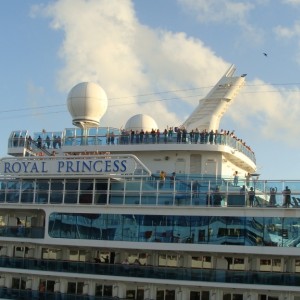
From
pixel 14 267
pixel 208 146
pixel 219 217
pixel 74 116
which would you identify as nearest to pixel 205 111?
pixel 208 146

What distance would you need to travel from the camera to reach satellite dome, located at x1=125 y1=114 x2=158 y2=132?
3906 cm

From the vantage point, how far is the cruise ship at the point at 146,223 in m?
27.4

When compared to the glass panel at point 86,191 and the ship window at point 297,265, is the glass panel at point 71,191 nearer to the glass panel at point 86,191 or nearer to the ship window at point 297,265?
the glass panel at point 86,191

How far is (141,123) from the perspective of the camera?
39.1 metres

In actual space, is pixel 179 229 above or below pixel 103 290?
above

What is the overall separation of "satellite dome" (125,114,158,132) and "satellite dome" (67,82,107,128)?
2223mm

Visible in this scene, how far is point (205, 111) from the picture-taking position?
3772 cm

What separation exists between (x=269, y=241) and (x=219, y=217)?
8.12 ft

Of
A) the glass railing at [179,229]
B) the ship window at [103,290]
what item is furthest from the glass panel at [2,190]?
the ship window at [103,290]

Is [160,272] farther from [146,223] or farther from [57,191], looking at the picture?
[57,191]

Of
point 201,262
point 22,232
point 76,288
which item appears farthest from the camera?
point 22,232

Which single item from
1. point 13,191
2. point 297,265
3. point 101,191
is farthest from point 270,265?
point 13,191

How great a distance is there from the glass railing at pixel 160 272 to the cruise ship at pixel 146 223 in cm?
5

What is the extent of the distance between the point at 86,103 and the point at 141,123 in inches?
150
